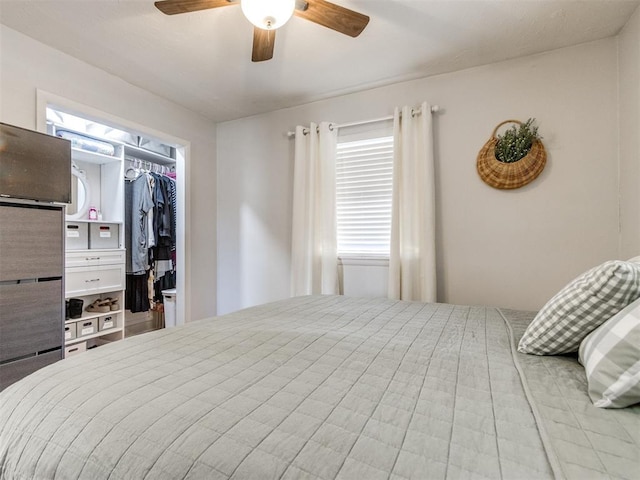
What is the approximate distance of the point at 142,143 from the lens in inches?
143

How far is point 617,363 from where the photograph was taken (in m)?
0.70

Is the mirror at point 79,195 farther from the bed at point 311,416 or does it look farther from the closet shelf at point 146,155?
the bed at point 311,416

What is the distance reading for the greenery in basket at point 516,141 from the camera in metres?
2.16

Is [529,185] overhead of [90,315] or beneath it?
overhead

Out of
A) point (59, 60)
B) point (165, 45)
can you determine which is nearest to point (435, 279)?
point (165, 45)

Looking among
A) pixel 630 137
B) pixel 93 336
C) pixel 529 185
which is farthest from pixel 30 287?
pixel 630 137

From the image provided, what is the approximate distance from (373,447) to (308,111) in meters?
2.93

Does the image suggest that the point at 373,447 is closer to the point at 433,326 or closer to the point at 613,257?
the point at 433,326

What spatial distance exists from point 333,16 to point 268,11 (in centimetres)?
34

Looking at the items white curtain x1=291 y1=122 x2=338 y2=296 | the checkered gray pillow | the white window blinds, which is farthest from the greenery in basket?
the checkered gray pillow

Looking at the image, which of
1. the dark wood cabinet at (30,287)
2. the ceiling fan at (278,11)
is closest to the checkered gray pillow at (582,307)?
the ceiling fan at (278,11)

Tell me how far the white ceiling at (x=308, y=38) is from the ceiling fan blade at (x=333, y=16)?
24 centimetres

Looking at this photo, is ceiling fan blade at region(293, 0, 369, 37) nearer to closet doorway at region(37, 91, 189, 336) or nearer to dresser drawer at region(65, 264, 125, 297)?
closet doorway at region(37, 91, 189, 336)

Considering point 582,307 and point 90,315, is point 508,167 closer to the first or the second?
point 582,307
